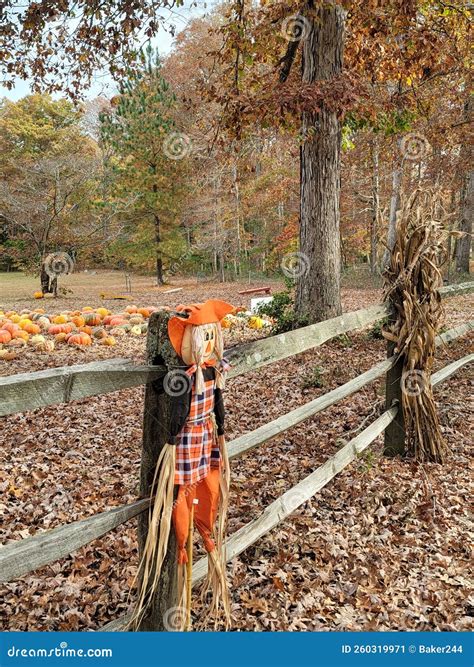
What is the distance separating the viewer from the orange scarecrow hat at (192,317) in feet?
6.09

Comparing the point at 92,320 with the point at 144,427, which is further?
the point at 92,320

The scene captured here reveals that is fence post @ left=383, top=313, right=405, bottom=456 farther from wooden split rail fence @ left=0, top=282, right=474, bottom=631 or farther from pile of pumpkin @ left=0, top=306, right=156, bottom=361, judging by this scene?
pile of pumpkin @ left=0, top=306, right=156, bottom=361

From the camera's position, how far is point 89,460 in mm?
4344

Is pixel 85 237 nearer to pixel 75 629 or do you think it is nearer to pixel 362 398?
pixel 362 398

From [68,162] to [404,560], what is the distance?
15.7 meters

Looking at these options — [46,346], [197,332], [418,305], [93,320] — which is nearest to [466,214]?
[93,320]

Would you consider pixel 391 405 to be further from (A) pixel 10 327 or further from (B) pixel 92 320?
(B) pixel 92 320

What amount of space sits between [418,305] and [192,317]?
2610 mm

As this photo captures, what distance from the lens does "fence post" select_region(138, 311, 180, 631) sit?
1931 millimetres

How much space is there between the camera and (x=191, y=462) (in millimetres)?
1980

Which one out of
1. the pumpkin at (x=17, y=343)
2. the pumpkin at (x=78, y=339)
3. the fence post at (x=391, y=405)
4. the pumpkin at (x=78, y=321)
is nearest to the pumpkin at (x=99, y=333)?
the pumpkin at (x=78, y=339)

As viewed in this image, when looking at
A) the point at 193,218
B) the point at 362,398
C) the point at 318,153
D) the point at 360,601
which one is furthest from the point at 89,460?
the point at 193,218
